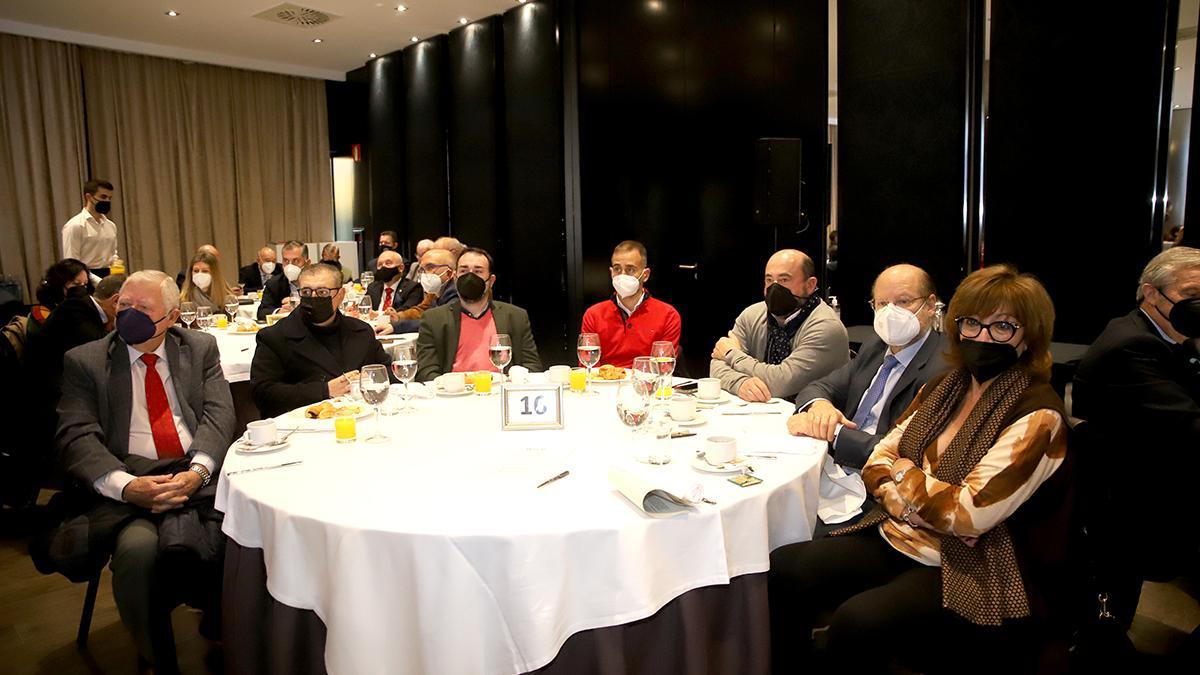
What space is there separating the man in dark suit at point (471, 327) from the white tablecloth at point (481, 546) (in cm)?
187

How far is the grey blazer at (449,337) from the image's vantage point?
401cm

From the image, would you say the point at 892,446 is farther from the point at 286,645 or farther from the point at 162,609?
the point at 162,609

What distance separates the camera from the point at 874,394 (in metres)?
2.85

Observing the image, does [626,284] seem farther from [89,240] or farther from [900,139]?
[89,240]

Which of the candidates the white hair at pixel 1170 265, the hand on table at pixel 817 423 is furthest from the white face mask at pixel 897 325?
the white hair at pixel 1170 265

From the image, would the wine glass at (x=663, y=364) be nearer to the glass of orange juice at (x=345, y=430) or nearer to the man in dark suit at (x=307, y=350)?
the glass of orange juice at (x=345, y=430)

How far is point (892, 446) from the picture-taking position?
2316mm

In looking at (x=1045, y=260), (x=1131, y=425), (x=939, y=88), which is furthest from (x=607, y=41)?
(x=1131, y=425)

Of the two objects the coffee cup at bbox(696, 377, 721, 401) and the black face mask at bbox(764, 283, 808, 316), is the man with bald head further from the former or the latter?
the coffee cup at bbox(696, 377, 721, 401)

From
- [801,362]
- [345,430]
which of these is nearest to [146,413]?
[345,430]

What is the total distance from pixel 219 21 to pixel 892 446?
9.07m

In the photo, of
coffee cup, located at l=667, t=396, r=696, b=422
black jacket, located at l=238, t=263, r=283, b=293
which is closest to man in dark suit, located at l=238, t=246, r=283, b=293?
black jacket, located at l=238, t=263, r=283, b=293

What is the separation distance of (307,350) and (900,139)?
4670 millimetres

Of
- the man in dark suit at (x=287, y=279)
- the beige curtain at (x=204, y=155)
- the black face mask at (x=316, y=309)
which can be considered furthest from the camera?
the beige curtain at (x=204, y=155)
